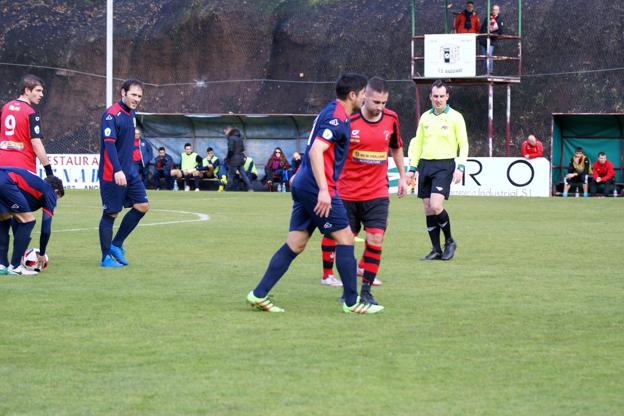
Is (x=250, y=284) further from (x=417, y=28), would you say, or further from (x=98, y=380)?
(x=417, y=28)

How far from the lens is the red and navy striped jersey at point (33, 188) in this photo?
38.4ft

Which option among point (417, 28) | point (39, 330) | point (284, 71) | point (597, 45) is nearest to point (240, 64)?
point (284, 71)

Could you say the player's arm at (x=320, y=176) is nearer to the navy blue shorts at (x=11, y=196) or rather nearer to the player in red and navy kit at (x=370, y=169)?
the player in red and navy kit at (x=370, y=169)

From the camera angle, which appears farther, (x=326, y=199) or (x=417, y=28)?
(x=417, y=28)

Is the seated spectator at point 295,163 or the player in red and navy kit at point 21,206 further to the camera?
the seated spectator at point 295,163

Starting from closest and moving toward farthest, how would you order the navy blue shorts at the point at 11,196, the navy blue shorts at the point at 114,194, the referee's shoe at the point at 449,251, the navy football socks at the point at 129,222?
1. the navy blue shorts at the point at 11,196
2. the navy blue shorts at the point at 114,194
3. the navy football socks at the point at 129,222
4. the referee's shoe at the point at 449,251

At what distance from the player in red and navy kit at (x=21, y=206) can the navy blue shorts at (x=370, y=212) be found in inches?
129

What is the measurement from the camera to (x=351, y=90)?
28.6 feet

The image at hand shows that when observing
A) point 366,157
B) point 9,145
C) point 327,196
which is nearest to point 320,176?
point 327,196

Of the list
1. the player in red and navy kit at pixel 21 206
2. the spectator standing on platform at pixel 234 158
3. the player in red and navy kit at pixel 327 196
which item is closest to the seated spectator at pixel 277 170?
the spectator standing on platform at pixel 234 158

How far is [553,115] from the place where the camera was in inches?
1464

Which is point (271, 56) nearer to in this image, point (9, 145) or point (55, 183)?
point (55, 183)

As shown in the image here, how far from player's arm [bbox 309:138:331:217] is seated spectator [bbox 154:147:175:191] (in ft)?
98.1

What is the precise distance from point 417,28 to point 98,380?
38140 millimetres
